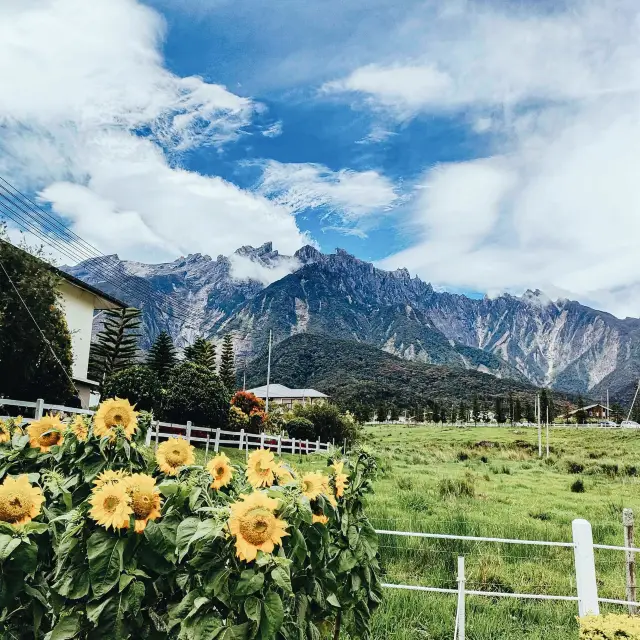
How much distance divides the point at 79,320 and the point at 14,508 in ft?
74.2

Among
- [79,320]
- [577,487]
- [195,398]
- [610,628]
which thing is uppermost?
[79,320]

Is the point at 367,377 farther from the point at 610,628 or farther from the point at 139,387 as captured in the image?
the point at 610,628

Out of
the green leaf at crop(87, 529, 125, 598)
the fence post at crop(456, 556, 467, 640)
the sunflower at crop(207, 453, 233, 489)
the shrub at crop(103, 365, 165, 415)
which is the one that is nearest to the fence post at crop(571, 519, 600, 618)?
the fence post at crop(456, 556, 467, 640)

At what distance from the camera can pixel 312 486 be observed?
2.09m

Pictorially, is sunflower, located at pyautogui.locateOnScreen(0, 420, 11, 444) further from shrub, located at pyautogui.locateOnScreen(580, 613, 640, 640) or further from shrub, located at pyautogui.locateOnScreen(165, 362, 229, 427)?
shrub, located at pyautogui.locateOnScreen(165, 362, 229, 427)

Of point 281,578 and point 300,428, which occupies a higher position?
point 300,428

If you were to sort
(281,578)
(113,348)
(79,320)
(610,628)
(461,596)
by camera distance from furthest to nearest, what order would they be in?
(113,348), (79,320), (461,596), (610,628), (281,578)

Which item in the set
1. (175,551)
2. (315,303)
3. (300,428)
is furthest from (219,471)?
(315,303)

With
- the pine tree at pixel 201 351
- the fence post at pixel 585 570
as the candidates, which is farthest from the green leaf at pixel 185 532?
the pine tree at pixel 201 351

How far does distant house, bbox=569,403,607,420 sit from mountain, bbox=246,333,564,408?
4.83 metres

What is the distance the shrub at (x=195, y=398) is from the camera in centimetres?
1930

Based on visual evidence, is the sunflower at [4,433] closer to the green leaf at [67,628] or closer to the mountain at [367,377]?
the green leaf at [67,628]

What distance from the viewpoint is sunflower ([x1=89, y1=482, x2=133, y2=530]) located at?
5.66 feet

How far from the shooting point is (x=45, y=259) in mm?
17594
